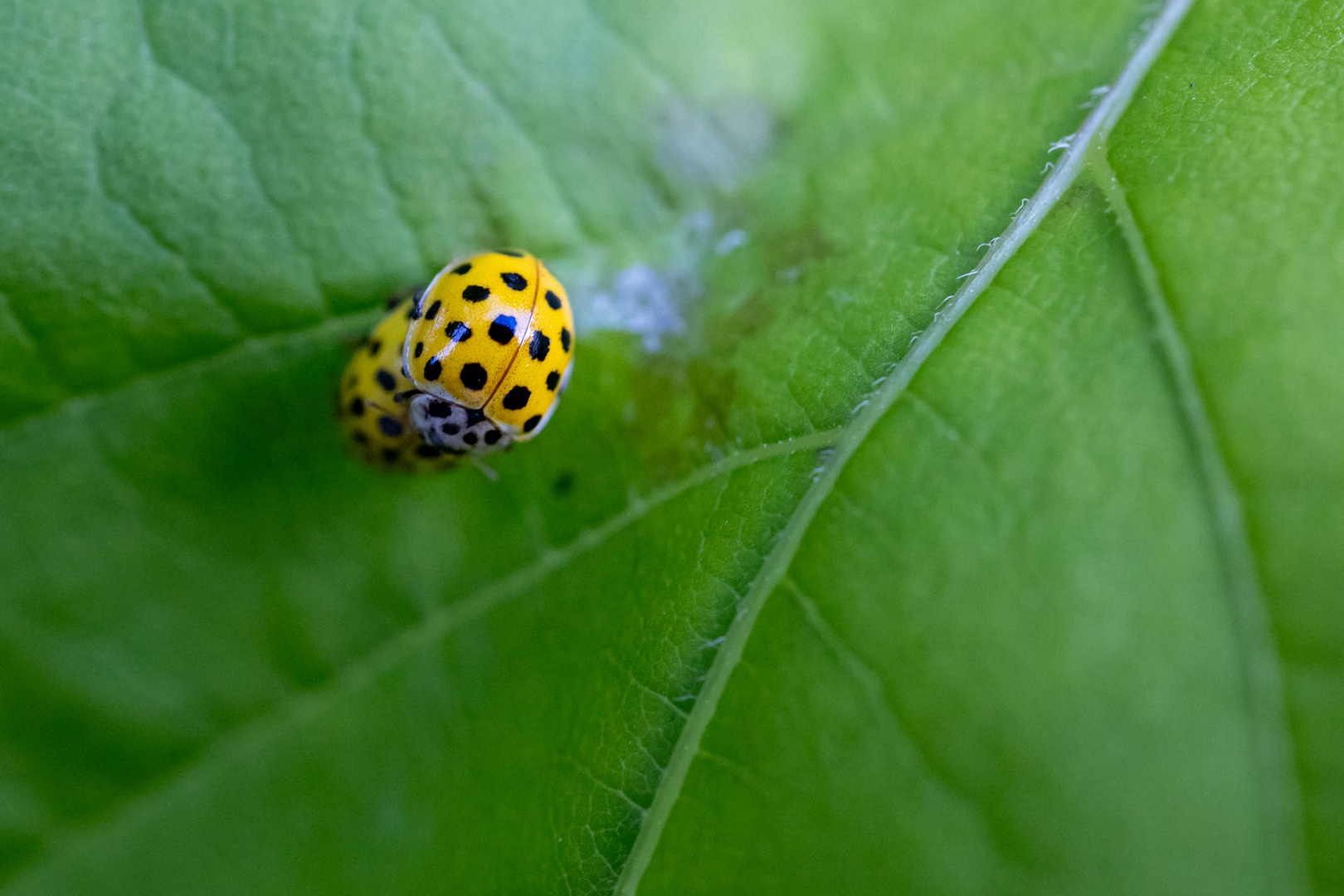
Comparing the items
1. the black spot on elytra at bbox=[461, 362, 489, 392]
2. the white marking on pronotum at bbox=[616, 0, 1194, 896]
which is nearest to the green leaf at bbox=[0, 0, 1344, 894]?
the white marking on pronotum at bbox=[616, 0, 1194, 896]

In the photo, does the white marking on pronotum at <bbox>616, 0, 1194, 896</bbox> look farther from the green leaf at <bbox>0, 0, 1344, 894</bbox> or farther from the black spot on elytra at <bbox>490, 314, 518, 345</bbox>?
the black spot on elytra at <bbox>490, 314, 518, 345</bbox>

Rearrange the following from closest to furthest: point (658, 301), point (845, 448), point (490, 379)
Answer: point (845, 448) → point (658, 301) → point (490, 379)

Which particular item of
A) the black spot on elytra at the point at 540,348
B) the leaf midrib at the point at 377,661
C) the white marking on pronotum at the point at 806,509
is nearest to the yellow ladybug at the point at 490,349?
the black spot on elytra at the point at 540,348

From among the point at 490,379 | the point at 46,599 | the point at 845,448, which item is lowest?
the point at 46,599

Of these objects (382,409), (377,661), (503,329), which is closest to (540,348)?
(503,329)

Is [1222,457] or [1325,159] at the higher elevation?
[1325,159]

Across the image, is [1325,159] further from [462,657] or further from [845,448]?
[462,657]

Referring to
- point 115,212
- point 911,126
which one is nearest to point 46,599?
point 115,212
